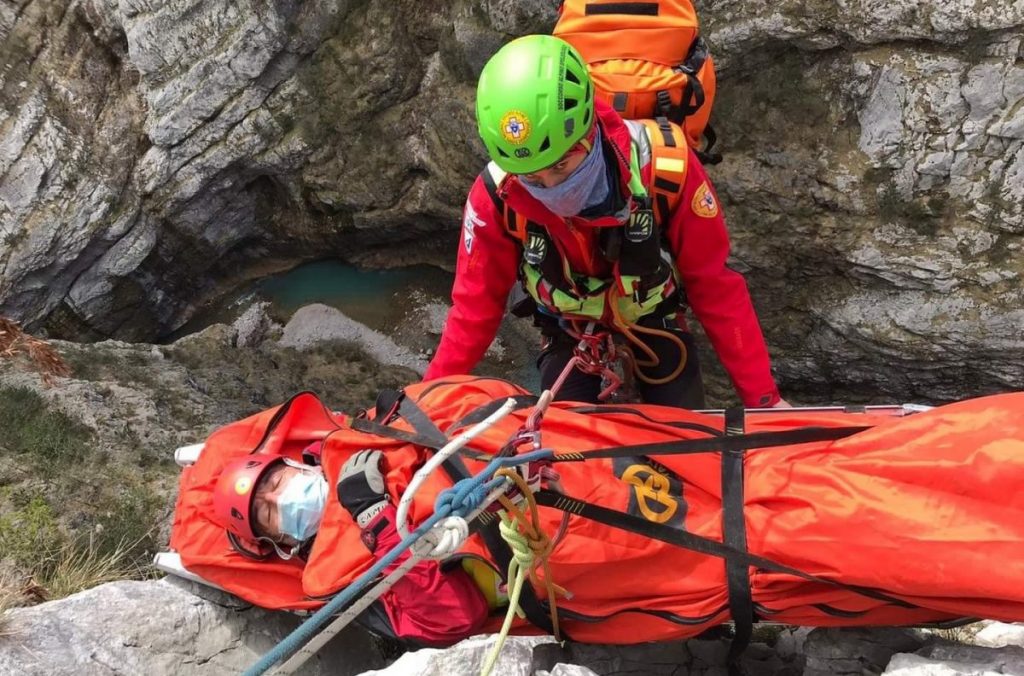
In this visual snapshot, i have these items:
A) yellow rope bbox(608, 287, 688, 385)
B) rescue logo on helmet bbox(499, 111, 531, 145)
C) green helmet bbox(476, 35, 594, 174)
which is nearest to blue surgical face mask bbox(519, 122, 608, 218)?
green helmet bbox(476, 35, 594, 174)

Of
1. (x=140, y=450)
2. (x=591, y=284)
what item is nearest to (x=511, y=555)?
(x=591, y=284)

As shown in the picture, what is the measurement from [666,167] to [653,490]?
129 cm

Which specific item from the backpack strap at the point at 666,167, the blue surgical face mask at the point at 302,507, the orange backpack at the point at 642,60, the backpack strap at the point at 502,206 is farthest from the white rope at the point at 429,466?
the orange backpack at the point at 642,60

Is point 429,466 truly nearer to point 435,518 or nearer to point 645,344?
Answer: point 435,518

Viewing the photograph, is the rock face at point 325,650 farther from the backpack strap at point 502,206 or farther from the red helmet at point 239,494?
the backpack strap at point 502,206

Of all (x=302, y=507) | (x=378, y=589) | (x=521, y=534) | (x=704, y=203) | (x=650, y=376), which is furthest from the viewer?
(x=650, y=376)

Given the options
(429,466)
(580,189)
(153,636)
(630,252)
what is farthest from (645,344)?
(153,636)

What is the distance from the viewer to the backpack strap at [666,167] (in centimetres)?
276

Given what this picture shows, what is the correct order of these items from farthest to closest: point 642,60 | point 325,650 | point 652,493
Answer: point 642,60 → point 325,650 → point 652,493

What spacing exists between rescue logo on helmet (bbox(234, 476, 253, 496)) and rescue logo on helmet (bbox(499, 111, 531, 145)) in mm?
1643

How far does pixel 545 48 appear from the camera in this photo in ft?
8.35

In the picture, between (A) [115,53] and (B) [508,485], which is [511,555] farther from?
(A) [115,53]

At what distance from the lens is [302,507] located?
105 inches

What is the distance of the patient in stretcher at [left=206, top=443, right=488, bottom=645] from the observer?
2.38 metres
